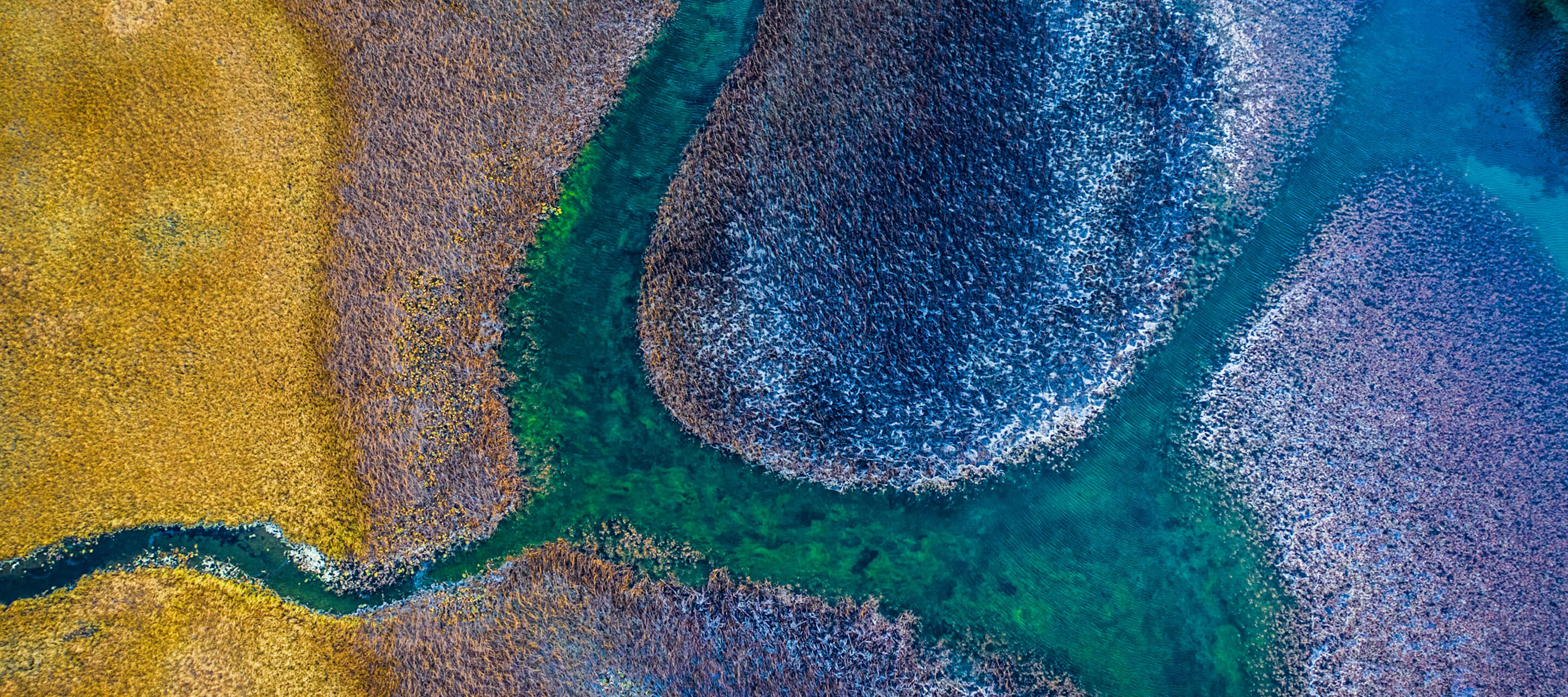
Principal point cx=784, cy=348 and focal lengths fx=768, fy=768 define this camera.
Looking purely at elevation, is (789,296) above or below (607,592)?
above

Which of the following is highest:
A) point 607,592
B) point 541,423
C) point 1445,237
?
point 1445,237

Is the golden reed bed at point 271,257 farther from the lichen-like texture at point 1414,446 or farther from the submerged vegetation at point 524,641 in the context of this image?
the lichen-like texture at point 1414,446

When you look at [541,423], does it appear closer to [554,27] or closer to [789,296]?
[789,296]

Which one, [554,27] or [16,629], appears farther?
[554,27]

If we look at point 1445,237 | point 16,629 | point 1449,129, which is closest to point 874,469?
point 1445,237

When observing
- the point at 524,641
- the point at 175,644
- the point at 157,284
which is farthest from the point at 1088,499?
the point at 157,284

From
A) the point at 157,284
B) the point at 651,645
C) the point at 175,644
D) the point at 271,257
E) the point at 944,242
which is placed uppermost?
the point at 944,242

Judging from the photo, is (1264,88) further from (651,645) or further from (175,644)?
(175,644)
